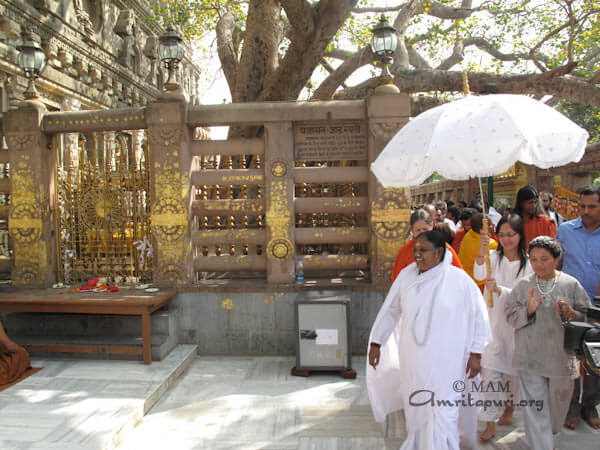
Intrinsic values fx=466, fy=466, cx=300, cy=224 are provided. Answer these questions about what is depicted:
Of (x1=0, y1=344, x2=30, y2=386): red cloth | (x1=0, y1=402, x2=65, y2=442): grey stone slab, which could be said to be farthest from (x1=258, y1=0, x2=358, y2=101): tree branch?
(x1=0, y1=402, x2=65, y2=442): grey stone slab

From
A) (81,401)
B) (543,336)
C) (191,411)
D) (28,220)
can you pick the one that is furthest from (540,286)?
(28,220)

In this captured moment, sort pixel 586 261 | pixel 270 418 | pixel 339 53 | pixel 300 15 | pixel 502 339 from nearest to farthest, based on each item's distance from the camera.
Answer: pixel 502 339 → pixel 586 261 → pixel 270 418 → pixel 300 15 → pixel 339 53

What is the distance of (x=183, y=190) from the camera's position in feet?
19.2

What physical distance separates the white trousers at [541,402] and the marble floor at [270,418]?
0.39 m

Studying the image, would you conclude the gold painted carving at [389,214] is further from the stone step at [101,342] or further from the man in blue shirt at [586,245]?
the stone step at [101,342]

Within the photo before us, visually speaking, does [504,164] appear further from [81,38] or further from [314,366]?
[81,38]

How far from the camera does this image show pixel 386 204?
18.9ft

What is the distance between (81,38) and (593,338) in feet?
43.0

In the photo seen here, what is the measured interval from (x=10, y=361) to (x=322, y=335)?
327cm

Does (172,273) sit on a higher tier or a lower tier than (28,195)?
lower

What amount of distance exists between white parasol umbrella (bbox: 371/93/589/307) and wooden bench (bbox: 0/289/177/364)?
11.4 ft

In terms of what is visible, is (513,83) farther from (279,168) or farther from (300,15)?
(279,168)

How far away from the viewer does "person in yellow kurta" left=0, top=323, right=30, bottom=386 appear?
15.5 feet

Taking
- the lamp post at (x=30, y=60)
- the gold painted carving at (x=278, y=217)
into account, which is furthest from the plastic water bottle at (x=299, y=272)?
the lamp post at (x=30, y=60)
